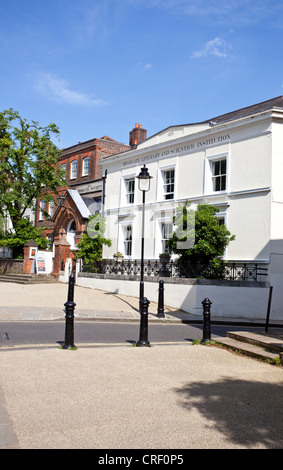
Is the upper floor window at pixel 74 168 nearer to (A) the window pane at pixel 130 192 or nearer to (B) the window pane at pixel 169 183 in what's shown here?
(A) the window pane at pixel 130 192

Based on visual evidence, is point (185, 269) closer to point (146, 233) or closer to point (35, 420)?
point (146, 233)

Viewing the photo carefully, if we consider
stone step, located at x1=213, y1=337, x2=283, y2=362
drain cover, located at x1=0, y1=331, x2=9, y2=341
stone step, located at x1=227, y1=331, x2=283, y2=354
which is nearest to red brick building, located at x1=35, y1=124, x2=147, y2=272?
drain cover, located at x1=0, y1=331, x2=9, y2=341

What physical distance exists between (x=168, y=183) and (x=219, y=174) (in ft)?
11.8

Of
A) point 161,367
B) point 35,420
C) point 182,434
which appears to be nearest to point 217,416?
point 182,434

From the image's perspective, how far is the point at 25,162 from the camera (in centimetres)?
3136

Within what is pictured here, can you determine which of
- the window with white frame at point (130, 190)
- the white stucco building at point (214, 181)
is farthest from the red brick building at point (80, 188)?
the white stucco building at point (214, 181)

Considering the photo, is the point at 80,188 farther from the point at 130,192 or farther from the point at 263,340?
the point at 263,340

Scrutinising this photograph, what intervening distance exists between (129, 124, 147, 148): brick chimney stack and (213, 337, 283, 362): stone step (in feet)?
84.0

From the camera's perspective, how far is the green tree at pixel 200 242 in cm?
1809

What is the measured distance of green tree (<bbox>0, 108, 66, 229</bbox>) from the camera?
31.0m

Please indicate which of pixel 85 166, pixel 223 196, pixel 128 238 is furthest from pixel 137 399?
pixel 85 166

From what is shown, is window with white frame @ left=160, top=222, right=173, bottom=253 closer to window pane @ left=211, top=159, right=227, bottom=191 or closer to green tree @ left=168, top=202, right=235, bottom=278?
window pane @ left=211, top=159, right=227, bottom=191
